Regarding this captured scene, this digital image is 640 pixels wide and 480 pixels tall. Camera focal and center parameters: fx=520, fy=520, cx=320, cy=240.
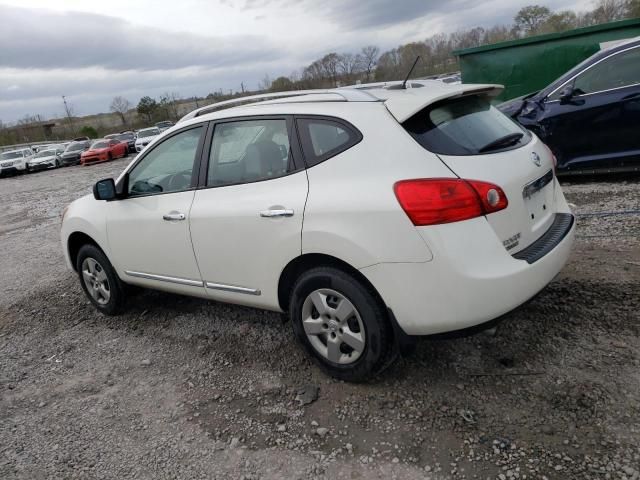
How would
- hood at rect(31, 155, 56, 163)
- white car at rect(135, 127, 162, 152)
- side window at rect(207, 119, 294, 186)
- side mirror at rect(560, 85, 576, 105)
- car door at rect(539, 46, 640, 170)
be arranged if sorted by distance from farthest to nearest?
hood at rect(31, 155, 56, 163) → white car at rect(135, 127, 162, 152) → side mirror at rect(560, 85, 576, 105) → car door at rect(539, 46, 640, 170) → side window at rect(207, 119, 294, 186)

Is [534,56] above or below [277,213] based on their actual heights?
above

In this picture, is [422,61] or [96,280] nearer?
[96,280]

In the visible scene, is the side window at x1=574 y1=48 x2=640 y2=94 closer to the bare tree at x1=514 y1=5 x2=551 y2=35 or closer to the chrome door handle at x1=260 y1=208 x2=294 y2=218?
the chrome door handle at x1=260 y1=208 x2=294 y2=218

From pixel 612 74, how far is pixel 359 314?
18.0 ft

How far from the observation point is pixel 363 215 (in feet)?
8.99

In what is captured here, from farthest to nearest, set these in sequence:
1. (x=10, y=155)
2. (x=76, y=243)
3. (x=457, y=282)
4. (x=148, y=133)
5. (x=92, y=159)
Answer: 1. (x=148, y=133)
2. (x=10, y=155)
3. (x=92, y=159)
4. (x=76, y=243)
5. (x=457, y=282)

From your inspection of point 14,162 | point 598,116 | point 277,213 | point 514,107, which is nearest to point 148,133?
point 14,162

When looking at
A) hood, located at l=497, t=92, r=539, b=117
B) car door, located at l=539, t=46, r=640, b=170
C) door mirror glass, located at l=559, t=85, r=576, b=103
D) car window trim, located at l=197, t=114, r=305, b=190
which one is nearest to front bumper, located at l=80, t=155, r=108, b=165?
hood, located at l=497, t=92, r=539, b=117

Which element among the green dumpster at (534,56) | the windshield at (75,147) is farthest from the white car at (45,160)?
the green dumpster at (534,56)

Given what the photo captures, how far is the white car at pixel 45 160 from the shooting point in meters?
32.0

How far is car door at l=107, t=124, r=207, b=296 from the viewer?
376 cm

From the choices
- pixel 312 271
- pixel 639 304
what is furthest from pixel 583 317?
pixel 312 271

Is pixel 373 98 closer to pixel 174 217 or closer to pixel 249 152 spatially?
pixel 249 152

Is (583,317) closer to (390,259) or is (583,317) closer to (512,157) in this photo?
(512,157)
